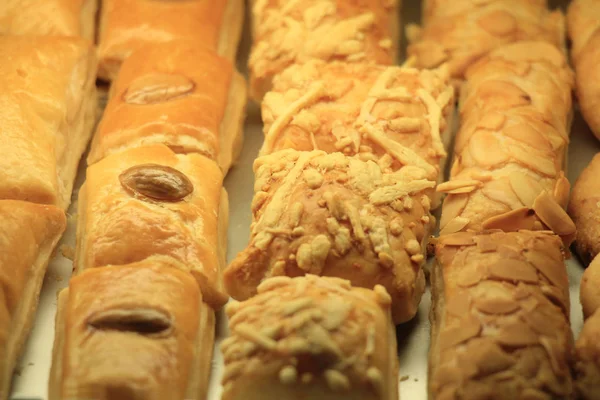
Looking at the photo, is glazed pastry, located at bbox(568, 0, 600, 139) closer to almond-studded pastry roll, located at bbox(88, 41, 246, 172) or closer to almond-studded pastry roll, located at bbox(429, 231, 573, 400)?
almond-studded pastry roll, located at bbox(429, 231, 573, 400)

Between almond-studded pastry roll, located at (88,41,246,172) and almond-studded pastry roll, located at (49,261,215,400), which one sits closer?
almond-studded pastry roll, located at (49,261,215,400)

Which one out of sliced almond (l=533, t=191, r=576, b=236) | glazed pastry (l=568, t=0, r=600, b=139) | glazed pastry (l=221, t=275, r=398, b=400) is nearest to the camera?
glazed pastry (l=221, t=275, r=398, b=400)

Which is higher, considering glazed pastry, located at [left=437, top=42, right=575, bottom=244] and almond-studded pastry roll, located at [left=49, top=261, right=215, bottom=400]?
glazed pastry, located at [left=437, top=42, right=575, bottom=244]

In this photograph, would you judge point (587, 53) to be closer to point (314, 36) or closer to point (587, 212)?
point (587, 212)

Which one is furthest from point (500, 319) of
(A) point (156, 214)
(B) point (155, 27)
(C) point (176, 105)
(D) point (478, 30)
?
(B) point (155, 27)

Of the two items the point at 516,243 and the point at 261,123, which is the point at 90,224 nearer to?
the point at 261,123

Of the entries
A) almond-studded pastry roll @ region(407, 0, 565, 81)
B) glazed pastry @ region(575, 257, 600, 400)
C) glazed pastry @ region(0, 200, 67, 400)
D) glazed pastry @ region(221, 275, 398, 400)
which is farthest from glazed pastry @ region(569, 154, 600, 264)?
glazed pastry @ region(0, 200, 67, 400)
